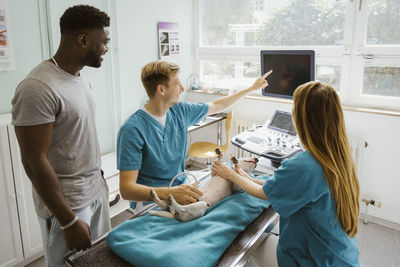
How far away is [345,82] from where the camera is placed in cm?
288

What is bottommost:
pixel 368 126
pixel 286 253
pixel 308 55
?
pixel 286 253

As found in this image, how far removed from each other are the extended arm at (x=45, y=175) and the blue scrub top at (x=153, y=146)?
331mm

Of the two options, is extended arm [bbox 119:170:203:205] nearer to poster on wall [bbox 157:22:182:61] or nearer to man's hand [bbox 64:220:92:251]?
man's hand [bbox 64:220:92:251]

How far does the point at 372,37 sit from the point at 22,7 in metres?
2.71

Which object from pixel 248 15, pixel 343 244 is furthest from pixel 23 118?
pixel 248 15

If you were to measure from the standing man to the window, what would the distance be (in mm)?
2223

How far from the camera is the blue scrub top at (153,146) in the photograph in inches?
58.5

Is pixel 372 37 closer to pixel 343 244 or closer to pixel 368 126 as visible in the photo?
pixel 368 126

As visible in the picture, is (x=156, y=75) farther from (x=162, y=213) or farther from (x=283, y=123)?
(x=283, y=123)

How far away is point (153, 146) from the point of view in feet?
5.19

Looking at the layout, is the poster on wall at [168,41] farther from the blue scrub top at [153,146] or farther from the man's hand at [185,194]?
the man's hand at [185,194]

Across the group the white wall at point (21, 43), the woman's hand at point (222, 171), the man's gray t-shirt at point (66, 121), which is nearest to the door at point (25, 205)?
the white wall at point (21, 43)

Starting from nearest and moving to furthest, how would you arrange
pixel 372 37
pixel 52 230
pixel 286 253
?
pixel 286 253 → pixel 52 230 → pixel 372 37

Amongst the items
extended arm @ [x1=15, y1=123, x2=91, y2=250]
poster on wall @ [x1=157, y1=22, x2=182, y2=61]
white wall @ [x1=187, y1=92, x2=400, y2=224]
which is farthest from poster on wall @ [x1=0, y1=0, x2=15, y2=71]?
white wall @ [x1=187, y1=92, x2=400, y2=224]
